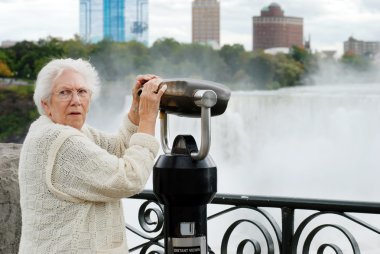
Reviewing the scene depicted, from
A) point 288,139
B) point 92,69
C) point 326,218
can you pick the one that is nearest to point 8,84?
point 288,139

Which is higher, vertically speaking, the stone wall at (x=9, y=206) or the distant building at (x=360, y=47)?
the distant building at (x=360, y=47)

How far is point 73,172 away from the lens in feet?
5.93

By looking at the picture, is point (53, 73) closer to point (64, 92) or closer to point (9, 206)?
point (64, 92)

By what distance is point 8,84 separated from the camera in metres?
49.4

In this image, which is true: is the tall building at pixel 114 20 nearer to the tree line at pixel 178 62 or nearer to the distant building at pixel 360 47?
the tree line at pixel 178 62

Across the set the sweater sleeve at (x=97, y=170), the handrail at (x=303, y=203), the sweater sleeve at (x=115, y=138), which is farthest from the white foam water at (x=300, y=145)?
the sweater sleeve at (x=97, y=170)

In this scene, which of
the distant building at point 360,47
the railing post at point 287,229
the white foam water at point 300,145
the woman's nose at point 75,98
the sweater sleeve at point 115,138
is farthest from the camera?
the distant building at point 360,47

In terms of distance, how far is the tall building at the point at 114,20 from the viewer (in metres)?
60.2

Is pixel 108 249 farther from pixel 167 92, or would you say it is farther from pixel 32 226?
pixel 167 92

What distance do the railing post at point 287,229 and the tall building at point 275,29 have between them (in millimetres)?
62158

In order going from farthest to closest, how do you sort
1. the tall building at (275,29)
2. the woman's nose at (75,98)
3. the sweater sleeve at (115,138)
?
the tall building at (275,29) < the sweater sleeve at (115,138) < the woman's nose at (75,98)

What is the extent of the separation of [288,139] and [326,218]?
8.97 m

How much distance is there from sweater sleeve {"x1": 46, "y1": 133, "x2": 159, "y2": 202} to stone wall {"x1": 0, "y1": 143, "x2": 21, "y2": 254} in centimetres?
98

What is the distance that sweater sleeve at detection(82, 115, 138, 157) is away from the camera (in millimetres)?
2139
